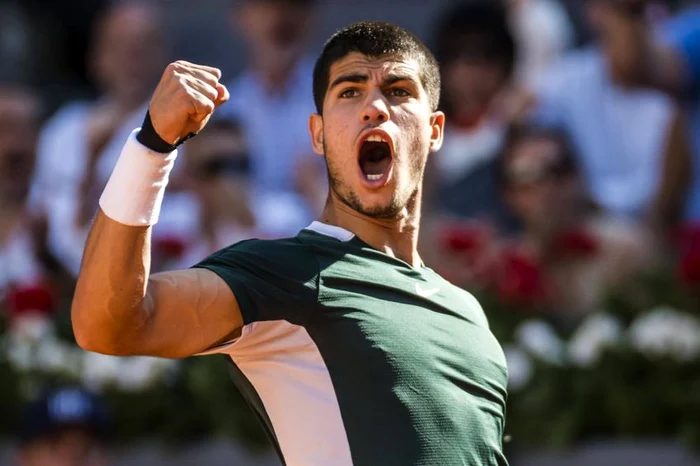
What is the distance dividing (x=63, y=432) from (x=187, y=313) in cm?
301

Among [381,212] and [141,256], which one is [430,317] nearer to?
[381,212]

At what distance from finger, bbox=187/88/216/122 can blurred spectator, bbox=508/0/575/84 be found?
16.6 feet

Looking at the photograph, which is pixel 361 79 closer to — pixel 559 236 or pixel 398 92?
pixel 398 92

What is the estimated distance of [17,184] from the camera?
27.2ft

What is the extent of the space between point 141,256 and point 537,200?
4143 millimetres

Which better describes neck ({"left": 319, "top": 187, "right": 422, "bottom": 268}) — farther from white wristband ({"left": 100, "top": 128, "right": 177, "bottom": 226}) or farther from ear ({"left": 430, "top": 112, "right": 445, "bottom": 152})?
white wristband ({"left": 100, "top": 128, "right": 177, "bottom": 226})

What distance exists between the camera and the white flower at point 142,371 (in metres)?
6.37

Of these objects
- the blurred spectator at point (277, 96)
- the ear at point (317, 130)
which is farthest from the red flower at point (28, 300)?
the ear at point (317, 130)

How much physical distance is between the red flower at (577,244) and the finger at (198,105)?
3.83m

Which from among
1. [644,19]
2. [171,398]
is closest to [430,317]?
[171,398]

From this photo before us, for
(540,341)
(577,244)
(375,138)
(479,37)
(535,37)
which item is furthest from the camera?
(535,37)

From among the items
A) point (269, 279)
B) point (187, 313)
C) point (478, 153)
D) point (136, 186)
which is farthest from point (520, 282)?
point (136, 186)

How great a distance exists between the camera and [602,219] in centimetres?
662

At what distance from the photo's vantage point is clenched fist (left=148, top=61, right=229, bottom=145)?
278 cm
